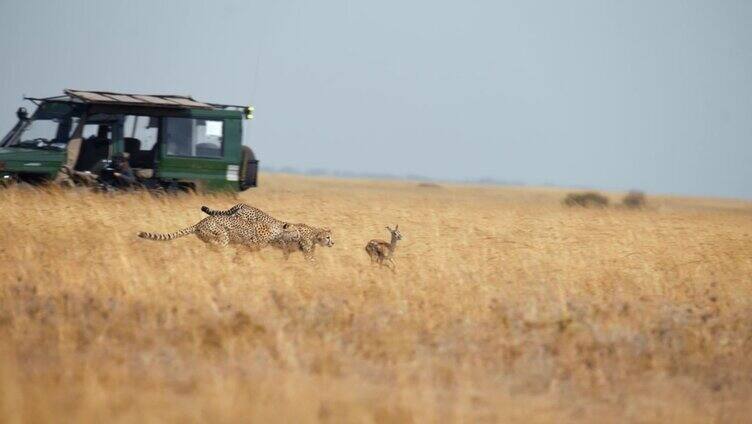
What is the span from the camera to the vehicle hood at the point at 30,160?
17531 millimetres

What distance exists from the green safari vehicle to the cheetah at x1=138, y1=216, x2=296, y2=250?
20.9ft

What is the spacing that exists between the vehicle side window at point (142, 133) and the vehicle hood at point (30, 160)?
1295 mm

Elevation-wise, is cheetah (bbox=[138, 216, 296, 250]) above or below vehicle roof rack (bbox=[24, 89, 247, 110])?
below

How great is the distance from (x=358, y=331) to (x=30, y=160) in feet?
35.9

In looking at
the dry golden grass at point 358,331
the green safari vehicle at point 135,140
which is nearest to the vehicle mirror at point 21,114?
the green safari vehicle at point 135,140

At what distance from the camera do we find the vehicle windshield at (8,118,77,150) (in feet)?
59.6

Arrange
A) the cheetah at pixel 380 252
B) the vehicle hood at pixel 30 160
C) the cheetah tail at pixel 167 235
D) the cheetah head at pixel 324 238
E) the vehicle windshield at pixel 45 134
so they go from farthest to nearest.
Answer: the vehicle windshield at pixel 45 134, the vehicle hood at pixel 30 160, the cheetah head at pixel 324 238, the cheetah at pixel 380 252, the cheetah tail at pixel 167 235

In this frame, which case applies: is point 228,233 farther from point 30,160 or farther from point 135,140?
point 135,140

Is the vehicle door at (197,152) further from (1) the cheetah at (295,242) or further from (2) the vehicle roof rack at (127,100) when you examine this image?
(1) the cheetah at (295,242)

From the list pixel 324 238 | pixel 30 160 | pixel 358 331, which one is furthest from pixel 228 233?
pixel 30 160

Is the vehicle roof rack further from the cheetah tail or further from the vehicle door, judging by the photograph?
the cheetah tail

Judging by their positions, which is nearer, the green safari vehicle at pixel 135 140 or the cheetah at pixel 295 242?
the cheetah at pixel 295 242

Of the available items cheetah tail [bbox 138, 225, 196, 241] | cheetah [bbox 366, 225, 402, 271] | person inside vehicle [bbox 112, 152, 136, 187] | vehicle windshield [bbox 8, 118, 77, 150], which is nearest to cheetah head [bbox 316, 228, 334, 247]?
cheetah [bbox 366, 225, 402, 271]

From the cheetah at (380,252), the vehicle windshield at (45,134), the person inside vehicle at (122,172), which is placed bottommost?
the cheetah at (380,252)
